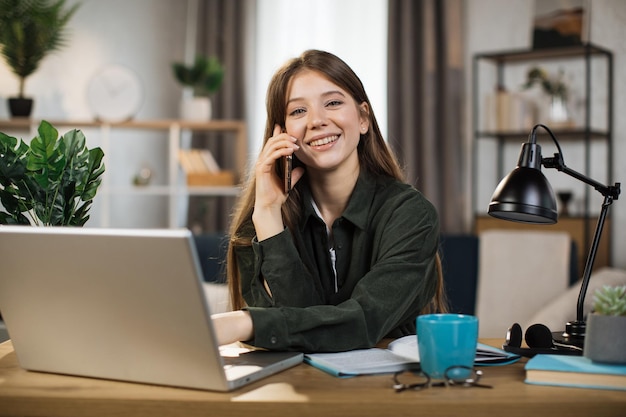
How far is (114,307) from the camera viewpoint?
3.80 feet

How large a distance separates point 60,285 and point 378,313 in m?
0.58

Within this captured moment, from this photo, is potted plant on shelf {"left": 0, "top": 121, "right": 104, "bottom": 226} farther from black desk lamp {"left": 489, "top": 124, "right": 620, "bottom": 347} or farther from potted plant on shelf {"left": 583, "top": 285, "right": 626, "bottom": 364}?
potted plant on shelf {"left": 583, "top": 285, "right": 626, "bottom": 364}

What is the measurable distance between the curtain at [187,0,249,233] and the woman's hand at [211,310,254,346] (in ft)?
13.2

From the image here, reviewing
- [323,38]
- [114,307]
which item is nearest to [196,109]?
[323,38]

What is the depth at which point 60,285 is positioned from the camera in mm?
1187

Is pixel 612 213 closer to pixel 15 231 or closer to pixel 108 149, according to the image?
pixel 108 149

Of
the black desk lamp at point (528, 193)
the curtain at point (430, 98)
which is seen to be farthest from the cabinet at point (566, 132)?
the black desk lamp at point (528, 193)

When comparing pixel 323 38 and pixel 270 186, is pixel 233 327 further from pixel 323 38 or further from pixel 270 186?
pixel 323 38

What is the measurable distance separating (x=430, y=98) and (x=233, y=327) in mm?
3702

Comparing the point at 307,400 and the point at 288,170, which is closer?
the point at 307,400

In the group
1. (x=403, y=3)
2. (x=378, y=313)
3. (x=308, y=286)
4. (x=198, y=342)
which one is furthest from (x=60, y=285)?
(x=403, y=3)

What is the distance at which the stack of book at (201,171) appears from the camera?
5.04 metres

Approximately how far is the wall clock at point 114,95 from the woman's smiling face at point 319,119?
3263 mm

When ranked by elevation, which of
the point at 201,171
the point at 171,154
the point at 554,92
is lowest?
the point at 201,171
